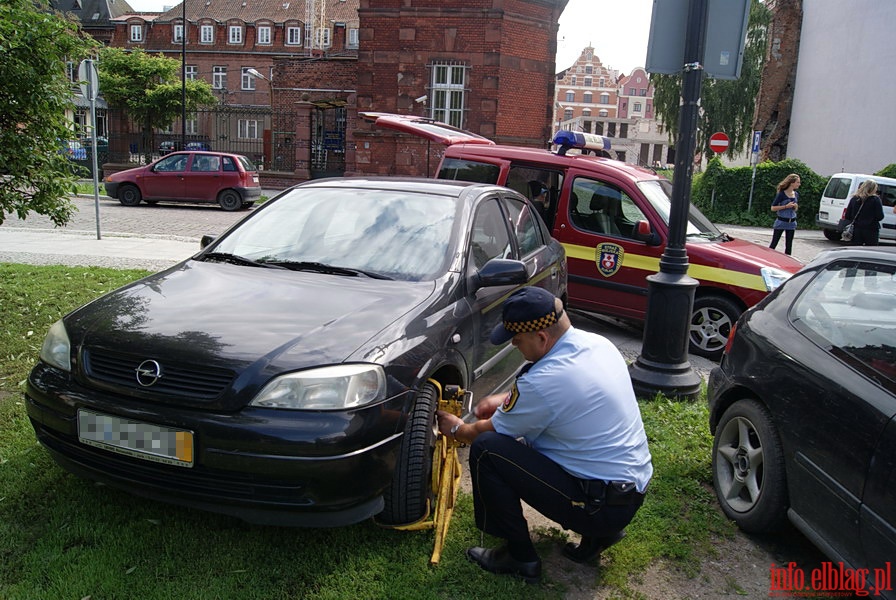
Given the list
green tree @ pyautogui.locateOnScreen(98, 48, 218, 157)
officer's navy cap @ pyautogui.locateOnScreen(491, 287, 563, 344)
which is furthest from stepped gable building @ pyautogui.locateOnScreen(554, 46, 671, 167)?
officer's navy cap @ pyautogui.locateOnScreen(491, 287, 563, 344)

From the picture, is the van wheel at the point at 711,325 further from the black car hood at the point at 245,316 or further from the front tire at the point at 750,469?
the black car hood at the point at 245,316

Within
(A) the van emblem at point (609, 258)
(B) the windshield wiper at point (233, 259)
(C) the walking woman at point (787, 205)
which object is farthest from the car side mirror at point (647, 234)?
(C) the walking woman at point (787, 205)

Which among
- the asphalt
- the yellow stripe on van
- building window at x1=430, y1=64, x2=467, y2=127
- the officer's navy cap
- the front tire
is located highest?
building window at x1=430, y1=64, x2=467, y2=127

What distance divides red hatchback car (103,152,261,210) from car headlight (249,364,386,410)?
18.2 metres

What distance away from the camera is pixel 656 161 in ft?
357

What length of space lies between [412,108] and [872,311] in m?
21.6

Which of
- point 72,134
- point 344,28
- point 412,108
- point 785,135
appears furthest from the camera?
point 344,28

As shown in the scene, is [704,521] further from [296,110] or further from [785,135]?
[785,135]

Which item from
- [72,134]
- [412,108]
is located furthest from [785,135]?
[72,134]

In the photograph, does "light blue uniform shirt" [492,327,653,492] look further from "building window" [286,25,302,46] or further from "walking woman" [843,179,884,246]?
"building window" [286,25,302,46]

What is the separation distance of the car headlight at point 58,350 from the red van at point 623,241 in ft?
17.7

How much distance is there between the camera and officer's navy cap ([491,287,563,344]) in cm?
288

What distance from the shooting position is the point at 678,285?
5375mm

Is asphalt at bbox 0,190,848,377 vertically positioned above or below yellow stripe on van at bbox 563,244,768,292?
below
